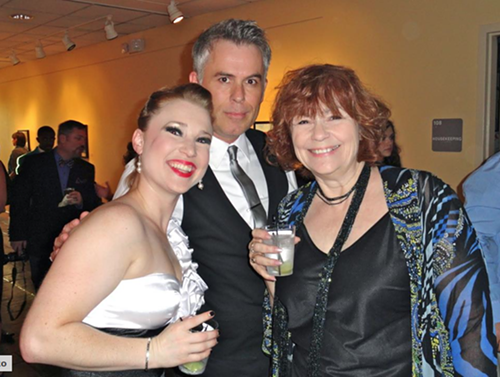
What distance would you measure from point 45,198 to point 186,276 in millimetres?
3245

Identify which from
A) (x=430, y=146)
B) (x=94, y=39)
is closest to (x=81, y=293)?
(x=430, y=146)

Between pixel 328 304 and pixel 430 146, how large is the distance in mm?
3634

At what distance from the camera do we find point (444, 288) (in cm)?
136

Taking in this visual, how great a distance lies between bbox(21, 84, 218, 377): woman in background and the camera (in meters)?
1.26

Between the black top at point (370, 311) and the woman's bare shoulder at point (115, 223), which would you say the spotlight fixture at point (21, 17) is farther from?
the black top at point (370, 311)

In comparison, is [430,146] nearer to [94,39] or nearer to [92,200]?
[92,200]

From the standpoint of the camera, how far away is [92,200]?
4.78 m

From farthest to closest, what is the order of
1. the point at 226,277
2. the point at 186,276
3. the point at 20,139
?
the point at 20,139 → the point at 226,277 → the point at 186,276

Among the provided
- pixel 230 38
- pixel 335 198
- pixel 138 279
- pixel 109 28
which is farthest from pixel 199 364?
pixel 109 28

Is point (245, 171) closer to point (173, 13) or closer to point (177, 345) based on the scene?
point (177, 345)

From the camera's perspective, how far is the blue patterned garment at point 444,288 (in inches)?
52.9

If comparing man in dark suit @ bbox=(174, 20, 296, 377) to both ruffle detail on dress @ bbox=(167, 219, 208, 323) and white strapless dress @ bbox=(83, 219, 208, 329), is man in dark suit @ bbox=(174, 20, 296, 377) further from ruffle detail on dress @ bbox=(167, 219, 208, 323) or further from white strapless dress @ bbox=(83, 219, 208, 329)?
white strapless dress @ bbox=(83, 219, 208, 329)

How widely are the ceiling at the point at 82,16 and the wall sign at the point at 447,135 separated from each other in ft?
10.1

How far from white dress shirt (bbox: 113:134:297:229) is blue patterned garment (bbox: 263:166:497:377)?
0.78 metres
